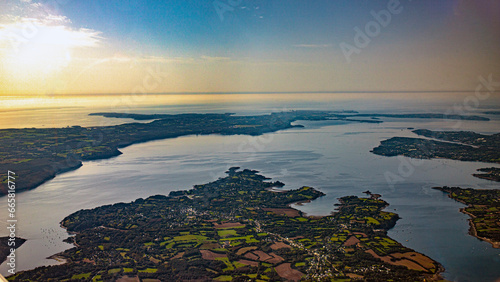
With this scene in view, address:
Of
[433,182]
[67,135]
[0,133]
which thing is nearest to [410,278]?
[433,182]

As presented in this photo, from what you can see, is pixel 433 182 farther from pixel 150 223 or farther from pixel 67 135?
pixel 67 135

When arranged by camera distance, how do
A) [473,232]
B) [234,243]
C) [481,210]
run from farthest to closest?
1. [481,210]
2. [473,232]
3. [234,243]

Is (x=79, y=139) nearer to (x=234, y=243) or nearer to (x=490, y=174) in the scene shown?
(x=234, y=243)

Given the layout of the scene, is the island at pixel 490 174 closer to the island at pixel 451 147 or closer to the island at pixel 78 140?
the island at pixel 451 147

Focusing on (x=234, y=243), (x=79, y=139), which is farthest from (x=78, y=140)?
(x=234, y=243)
